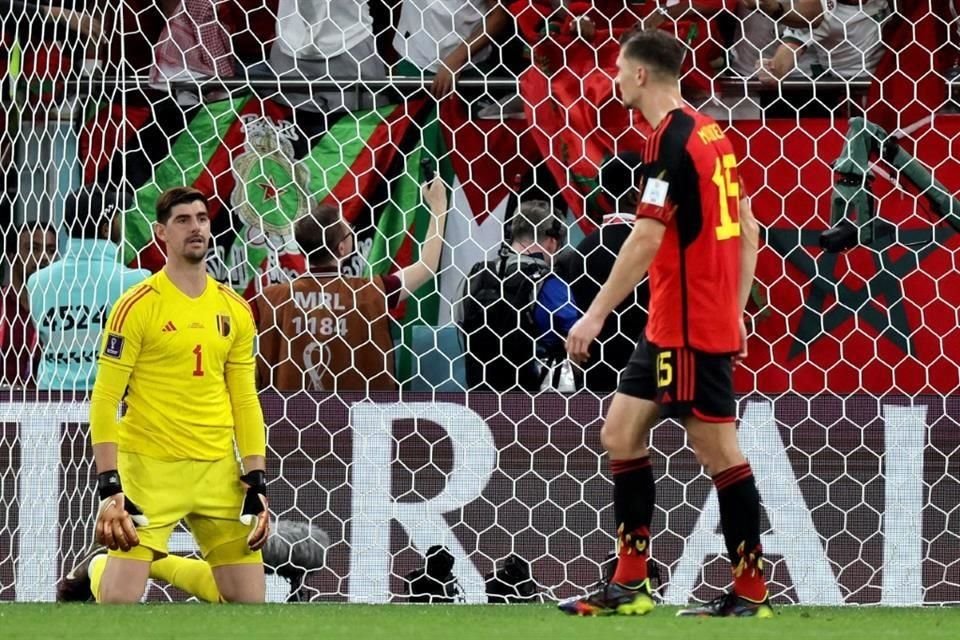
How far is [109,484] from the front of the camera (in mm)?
5566

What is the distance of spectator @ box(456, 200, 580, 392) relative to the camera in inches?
261

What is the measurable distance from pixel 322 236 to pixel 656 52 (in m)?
2.24

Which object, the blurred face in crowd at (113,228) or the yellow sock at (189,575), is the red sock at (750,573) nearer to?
the yellow sock at (189,575)

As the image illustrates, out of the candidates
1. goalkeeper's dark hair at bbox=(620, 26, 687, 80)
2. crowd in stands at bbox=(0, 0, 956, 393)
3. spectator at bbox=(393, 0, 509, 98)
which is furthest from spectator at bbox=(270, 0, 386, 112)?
goalkeeper's dark hair at bbox=(620, 26, 687, 80)

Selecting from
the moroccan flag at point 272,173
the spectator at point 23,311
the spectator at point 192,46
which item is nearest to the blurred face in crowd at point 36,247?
the spectator at point 23,311

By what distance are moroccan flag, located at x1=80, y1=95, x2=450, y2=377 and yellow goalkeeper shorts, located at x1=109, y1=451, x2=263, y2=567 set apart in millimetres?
1376

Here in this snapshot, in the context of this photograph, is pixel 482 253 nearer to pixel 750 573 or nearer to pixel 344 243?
pixel 344 243

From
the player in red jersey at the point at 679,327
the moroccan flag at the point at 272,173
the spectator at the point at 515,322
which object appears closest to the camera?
the player in red jersey at the point at 679,327

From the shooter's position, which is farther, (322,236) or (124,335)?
(322,236)

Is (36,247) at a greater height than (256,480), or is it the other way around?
(36,247)

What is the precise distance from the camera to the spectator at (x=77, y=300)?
6.71 meters

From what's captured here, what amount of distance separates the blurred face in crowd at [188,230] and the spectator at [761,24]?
243cm

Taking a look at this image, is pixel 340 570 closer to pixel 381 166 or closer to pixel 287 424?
pixel 287 424

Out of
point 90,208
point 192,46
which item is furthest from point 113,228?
point 192,46
